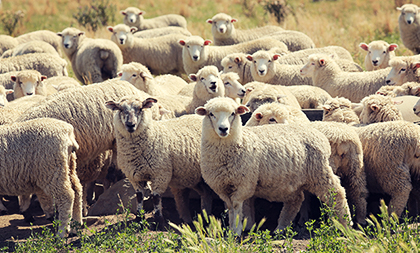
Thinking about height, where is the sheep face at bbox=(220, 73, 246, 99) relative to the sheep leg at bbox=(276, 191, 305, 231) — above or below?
above

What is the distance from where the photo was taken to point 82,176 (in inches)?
256

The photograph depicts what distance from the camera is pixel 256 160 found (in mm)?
5031

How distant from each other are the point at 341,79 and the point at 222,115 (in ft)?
15.6

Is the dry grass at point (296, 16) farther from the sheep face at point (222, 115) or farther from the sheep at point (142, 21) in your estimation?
the sheep face at point (222, 115)

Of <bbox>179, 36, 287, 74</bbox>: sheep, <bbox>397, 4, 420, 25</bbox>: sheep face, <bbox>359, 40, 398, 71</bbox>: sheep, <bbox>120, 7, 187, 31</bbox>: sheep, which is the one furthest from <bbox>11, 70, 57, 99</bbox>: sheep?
<bbox>397, 4, 420, 25</bbox>: sheep face

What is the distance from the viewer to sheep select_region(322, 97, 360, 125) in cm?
665

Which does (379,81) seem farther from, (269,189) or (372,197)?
(269,189)

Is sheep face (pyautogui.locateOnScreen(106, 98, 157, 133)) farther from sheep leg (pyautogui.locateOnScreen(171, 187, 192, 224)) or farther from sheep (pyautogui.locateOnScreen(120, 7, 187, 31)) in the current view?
sheep (pyautogui.locateOnScreen(120, 7, 187, 31))

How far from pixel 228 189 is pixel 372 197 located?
83.5 inches

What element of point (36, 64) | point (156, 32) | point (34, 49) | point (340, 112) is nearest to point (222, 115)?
point (340, 112)

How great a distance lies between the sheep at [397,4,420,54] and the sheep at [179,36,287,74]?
3.06m

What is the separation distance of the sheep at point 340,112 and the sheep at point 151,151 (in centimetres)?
189

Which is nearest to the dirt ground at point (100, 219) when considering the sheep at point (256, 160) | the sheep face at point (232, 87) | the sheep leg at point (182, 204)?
the sheep leg at point (182, 204)

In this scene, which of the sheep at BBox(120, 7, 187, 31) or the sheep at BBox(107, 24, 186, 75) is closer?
the sheep at BBox(107, 24, 186, 75)
